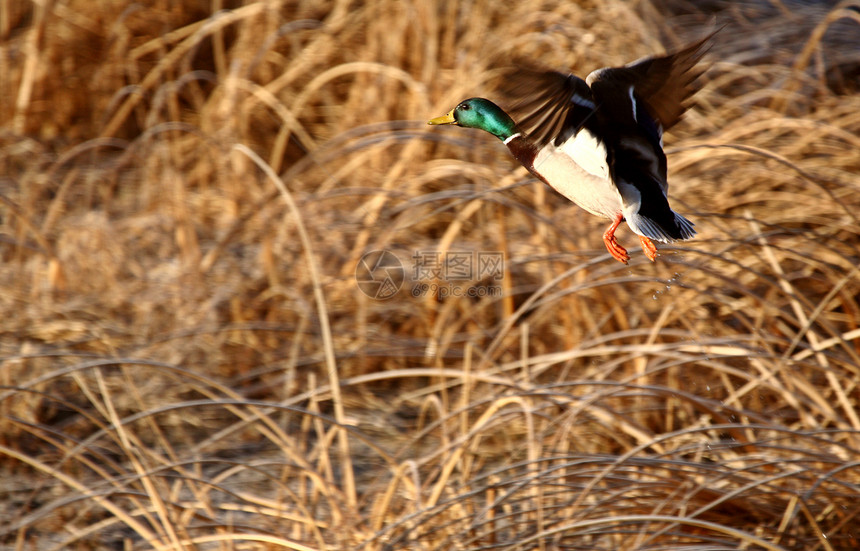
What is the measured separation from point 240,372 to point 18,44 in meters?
2.44

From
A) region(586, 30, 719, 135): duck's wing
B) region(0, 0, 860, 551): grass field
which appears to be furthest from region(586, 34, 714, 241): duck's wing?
region(0, 0, 860, 551): grass field

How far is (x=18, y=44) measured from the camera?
3992mm

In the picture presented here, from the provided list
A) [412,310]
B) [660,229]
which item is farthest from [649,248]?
[412,310]

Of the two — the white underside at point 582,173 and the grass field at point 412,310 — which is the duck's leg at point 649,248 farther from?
the grass field at point 412,310

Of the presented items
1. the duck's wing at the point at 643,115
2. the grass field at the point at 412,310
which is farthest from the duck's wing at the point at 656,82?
the grass field at the point at 412,310

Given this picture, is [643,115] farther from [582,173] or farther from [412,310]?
[412,310]

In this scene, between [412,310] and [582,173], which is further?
[412,310]

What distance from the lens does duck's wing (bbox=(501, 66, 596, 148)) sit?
0.42 metres

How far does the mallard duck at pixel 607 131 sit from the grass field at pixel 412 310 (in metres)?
0.82

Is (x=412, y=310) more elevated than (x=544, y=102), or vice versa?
(x=544, y=102)

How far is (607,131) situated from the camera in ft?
1.59

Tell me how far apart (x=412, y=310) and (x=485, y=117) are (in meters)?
2.11

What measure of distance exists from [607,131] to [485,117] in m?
0.07

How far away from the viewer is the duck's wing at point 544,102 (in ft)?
1.36
